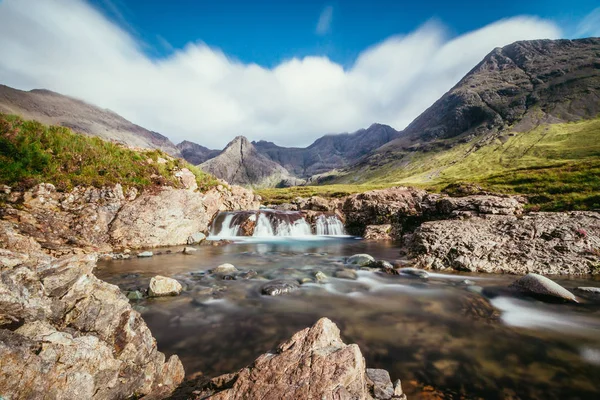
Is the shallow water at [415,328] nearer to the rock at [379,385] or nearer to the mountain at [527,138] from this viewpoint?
the rock at [379,385]

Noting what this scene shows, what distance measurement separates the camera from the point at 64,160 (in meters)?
16.7

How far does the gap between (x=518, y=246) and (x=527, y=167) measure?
262 feet

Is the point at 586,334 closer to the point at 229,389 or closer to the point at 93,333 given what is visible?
the point at 229,389

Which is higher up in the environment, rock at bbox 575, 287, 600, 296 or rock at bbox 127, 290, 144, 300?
rock at bbox 575, 287, 600, 296

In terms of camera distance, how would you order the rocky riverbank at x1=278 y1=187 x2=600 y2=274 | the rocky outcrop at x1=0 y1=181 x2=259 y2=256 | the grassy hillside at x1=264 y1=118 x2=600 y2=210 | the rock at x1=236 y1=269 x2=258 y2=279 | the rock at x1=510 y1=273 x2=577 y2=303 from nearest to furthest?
the rock at x1=510 y1=273 x2=577 y2=303
the rocky outcrop at x1=0 y1=181 x2=259 y2=256
the rocky riverbank at x1=278 y1=187 x2=600 y2=274
the rock at x1=236 y1=269 x2=258 y2=279
the grassy hillside at x1=264 y1=118 x2=600 y2=210

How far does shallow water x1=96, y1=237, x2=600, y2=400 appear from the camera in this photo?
536 cm

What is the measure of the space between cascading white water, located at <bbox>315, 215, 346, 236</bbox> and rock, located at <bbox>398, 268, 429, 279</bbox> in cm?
2102

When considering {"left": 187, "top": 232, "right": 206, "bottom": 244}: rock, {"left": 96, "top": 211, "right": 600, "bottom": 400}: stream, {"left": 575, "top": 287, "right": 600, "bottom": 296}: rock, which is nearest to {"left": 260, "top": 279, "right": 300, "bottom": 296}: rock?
{"left": 96, "top": 211, "right": 600, "bottom": 400}: stream

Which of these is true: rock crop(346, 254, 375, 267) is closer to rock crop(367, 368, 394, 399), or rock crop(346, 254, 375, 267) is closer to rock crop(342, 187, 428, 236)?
rock crop(367, 368, 394, 399)

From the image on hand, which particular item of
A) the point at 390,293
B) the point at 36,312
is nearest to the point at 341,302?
the point at 390,293

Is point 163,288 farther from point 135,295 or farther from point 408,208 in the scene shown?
point 408,208

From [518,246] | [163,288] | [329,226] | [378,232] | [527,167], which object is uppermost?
[527,167]

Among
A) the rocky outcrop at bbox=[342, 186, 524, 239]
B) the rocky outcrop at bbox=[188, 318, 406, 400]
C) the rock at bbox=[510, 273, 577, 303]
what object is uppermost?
the rocky outcrop at bbox=[342, 186, 524, 239]

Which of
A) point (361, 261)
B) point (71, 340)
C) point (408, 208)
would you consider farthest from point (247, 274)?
point (408, 208)
